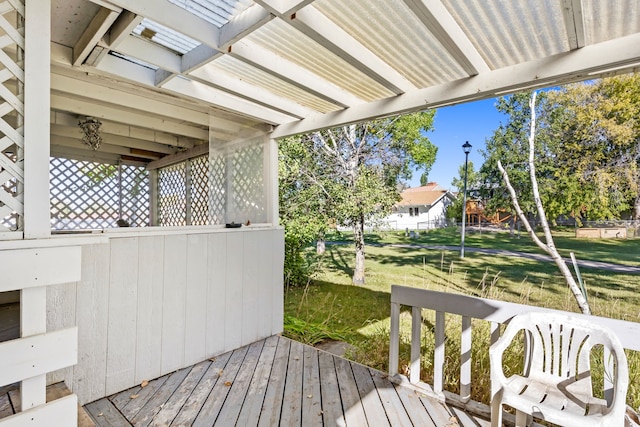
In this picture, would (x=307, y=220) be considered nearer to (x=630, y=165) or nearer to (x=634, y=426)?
(x=634, y=426)

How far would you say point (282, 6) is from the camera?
153 cm

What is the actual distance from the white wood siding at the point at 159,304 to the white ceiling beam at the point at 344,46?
1862 mm

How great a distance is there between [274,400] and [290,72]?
2351 mm

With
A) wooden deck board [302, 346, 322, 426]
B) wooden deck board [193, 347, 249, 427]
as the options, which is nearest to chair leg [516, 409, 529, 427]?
wooden deck board [302, 346, 322, 426]

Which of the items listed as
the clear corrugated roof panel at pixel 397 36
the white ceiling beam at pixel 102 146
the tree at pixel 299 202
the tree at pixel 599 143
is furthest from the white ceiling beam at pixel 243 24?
the tree at pixel 599 143

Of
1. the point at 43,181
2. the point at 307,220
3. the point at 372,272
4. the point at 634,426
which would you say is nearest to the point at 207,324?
the point at 43,181

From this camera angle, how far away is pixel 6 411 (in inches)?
64.0

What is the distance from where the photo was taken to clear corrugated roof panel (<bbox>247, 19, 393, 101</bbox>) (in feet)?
6.33

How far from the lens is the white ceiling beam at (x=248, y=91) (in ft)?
7.80

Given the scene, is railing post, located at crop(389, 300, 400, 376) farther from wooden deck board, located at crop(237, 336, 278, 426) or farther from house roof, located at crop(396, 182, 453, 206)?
house roof, located at crop(396, 182, 453, 206)

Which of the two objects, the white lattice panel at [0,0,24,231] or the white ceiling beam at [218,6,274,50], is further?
the white ceiling beam at [218,6,274,50]

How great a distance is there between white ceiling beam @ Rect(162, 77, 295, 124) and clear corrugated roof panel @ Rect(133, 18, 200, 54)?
39 cm

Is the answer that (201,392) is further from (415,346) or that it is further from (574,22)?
(574,22)

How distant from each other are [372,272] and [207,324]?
6805 millimetres
